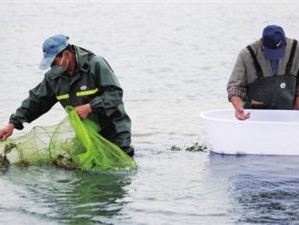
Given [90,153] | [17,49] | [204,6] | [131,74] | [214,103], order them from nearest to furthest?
[90,153], [214,103], [131,74], [17,49], [204,6]

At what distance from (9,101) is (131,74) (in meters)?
4.47

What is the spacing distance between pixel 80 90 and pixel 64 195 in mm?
1125

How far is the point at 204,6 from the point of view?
1591 inches

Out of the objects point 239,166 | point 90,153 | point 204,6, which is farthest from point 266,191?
point 204,6

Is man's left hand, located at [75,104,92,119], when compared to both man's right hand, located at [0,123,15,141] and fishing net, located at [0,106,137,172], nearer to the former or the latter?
fishing net, located at [0,106,137,172]

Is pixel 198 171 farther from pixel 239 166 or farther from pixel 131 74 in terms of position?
pixel 131 74

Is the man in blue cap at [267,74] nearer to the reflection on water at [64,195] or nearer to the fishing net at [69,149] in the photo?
the fishing net at [69,149]

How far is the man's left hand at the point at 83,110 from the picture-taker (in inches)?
346

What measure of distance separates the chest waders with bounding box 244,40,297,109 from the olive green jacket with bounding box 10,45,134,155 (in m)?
1.47

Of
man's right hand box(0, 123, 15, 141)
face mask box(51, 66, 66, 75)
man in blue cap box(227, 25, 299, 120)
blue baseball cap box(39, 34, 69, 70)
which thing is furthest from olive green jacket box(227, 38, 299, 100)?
man's right hand box(0, 123, 15, 141)

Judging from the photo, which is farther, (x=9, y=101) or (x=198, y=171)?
(x=9, y=101)

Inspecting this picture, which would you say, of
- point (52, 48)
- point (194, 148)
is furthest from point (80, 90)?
point (194, 148)

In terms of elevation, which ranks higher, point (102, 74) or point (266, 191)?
point (102, 74)

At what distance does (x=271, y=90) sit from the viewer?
32.1 feet
